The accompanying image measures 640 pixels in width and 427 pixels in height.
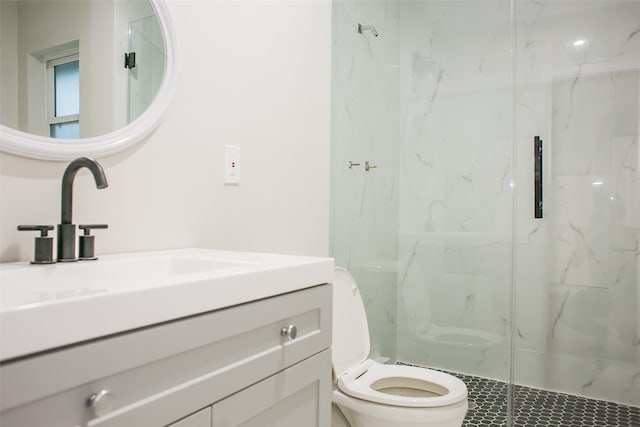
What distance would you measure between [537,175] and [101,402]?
97.3 inches

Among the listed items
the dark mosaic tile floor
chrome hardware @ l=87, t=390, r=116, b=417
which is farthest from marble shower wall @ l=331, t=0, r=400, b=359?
chrome hardware @ l=87, t=390, r=116, b=417

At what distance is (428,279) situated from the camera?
2824 mm

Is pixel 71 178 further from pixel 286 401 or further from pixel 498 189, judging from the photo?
pixel 498 189

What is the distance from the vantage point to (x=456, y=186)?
9.06ft

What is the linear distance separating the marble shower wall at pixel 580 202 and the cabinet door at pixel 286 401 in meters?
1.89

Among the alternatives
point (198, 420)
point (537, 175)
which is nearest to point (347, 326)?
point (198, 420)

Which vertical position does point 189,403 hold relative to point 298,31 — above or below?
below

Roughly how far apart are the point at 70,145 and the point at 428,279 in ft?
7.39

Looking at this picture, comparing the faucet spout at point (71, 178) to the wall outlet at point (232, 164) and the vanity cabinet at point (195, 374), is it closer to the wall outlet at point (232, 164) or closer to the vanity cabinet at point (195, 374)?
the vanity cabinet at point (195, 374)

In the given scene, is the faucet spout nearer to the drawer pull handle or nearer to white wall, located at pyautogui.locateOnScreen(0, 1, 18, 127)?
white wall, located at pyautogui.locateOnScreen(0, 1, 18, 127)

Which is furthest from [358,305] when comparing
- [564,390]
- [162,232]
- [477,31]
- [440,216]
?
[477,31]

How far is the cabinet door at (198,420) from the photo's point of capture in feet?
2.28

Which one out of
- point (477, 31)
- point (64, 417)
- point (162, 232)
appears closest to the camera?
A: point (64, 417)

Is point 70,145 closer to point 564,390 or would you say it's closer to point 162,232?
point 162,232
